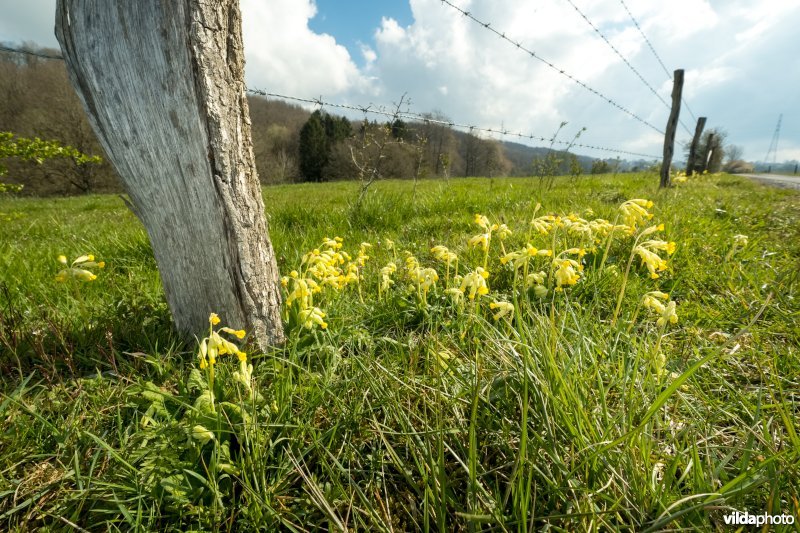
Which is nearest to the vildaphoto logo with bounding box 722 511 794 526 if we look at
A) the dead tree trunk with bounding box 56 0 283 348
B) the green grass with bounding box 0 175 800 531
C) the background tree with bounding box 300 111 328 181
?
the green grass with bounding box 0 175 800 531

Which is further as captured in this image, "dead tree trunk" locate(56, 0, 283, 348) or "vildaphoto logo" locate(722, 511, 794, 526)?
"dead tree trunk" locate(56, 0, 283, 348)

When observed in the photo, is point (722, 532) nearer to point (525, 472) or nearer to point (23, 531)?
point (525, 472)

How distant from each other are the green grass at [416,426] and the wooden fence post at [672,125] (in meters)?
7.54

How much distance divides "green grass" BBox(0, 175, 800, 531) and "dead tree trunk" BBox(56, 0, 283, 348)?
39cm

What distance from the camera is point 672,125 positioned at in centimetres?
829

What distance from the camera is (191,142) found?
1531mm

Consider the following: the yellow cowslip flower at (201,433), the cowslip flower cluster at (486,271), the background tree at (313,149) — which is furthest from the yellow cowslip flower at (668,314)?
the background tree at (313,149)

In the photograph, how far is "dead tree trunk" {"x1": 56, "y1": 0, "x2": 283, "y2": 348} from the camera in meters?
1.41

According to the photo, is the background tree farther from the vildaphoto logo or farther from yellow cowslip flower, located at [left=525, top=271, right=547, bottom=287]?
the vildaphoto logo

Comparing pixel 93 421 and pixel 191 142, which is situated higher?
pixel 191 142

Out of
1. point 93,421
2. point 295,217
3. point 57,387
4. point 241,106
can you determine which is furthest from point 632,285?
point 295,217

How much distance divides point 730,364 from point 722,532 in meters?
1.21

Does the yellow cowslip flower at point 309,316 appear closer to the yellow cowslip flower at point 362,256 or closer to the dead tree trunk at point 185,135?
the dead tree trunk at point 185,135

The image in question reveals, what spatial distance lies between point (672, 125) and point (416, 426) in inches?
407
